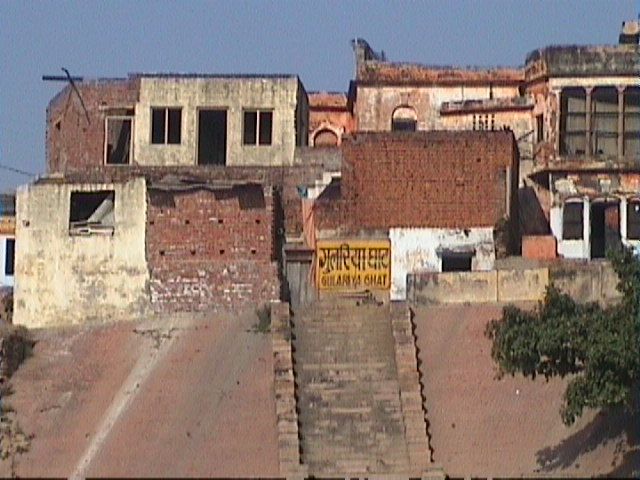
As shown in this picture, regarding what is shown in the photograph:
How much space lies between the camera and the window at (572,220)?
44000 mm

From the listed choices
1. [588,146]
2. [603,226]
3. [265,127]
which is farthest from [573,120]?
[265,127]

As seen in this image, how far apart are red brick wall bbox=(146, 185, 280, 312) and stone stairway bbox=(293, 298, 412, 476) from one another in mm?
2932

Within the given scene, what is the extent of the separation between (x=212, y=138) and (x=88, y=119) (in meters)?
3.41

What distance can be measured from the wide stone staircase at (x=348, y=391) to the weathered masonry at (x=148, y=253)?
3.14m

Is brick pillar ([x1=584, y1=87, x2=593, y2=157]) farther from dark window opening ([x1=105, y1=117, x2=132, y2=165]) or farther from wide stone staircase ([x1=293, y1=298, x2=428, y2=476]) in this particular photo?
dark window opening ([x1=105, y1=117, x2=132, y2=165])

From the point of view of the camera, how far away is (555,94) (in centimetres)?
4581

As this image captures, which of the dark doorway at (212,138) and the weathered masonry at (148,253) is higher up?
the dark doorway at (212,138)

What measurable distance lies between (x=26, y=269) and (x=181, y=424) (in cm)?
936

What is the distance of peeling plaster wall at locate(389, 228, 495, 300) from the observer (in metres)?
39.4

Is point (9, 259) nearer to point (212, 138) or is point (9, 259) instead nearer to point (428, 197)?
point (212, 138)

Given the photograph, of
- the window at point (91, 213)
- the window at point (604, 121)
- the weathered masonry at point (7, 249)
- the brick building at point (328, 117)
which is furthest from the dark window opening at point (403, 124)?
the weathered masonry at point (7, 249)

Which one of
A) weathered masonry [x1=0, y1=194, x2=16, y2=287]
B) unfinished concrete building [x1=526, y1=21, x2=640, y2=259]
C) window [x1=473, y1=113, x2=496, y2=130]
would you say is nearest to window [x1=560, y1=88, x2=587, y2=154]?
unfinished concrete building [x1=526, y1=21, x2=640, y2=259]

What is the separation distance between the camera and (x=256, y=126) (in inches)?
1722

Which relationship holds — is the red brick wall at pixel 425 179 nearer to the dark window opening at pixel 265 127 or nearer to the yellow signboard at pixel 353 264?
the yellow signboard at pixel 353 264
